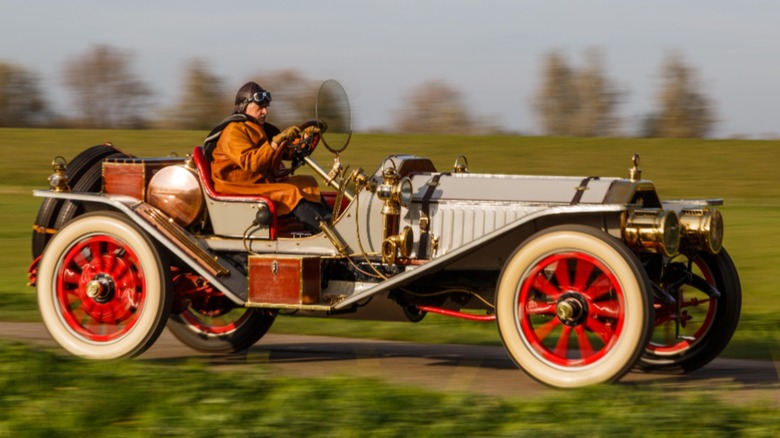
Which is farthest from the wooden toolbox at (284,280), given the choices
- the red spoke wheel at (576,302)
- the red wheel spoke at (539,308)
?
the red wheel spoke at (539,308)

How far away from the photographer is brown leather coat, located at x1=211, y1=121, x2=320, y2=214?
7.79 meters

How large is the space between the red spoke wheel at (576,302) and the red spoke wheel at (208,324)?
209 cm

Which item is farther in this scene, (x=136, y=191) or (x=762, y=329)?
(x=762, y=329)

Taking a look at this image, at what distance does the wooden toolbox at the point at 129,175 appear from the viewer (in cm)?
820

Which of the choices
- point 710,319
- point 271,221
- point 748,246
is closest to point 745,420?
point 710,319

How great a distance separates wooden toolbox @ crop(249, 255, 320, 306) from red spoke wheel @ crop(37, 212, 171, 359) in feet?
1.84

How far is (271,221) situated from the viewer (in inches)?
305

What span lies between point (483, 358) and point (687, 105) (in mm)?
43098

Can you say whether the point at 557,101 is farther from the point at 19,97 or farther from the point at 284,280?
the point at 284,280

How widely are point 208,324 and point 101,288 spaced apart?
1316 millimetres

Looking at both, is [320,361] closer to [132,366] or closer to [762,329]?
[132,366]

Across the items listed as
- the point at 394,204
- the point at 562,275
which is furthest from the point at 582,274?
the point at 394,204

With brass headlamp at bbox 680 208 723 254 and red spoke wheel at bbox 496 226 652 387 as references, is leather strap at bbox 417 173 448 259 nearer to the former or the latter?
red spoke wheel at bbox 496 226 652 387

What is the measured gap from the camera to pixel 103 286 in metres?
7.80
